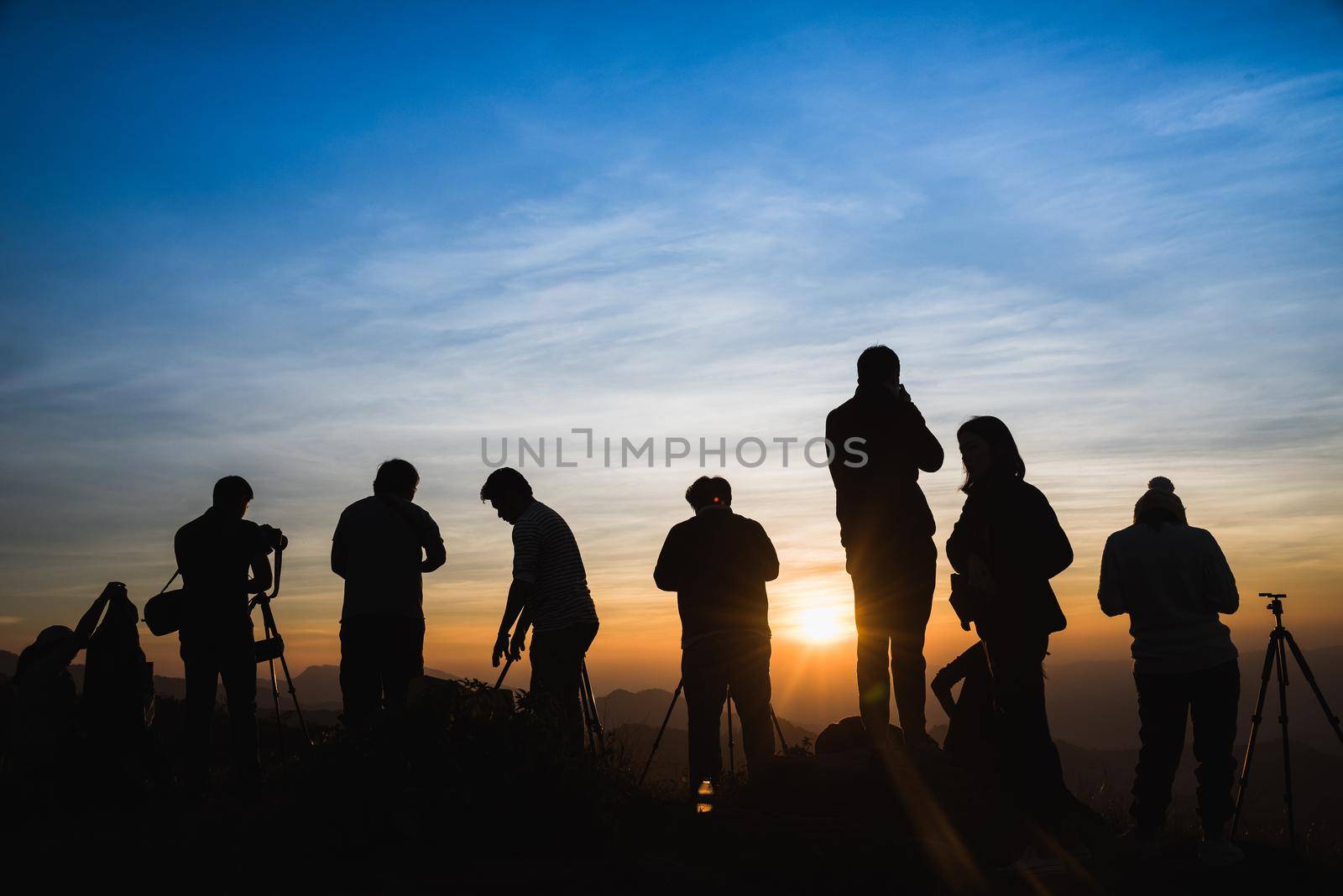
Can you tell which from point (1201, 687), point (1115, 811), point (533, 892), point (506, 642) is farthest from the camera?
point (1115, 811)

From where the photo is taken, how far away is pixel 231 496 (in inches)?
309

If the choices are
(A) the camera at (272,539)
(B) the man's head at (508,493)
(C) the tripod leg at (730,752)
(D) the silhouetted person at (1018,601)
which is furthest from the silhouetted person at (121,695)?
(D) the silhouetted person at (1018,601)

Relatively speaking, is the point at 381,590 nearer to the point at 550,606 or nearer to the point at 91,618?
the point at 550,606

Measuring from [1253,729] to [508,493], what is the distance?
19.9 ft

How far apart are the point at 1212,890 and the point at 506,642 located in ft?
15.6

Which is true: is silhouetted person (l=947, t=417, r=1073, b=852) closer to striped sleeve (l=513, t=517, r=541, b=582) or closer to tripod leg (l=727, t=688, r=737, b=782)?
tripod leg (l=727, t=688, r=737, b=782)

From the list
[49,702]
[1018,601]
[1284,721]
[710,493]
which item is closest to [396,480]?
[710,493]

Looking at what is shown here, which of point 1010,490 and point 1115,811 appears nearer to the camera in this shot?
point 1010,490

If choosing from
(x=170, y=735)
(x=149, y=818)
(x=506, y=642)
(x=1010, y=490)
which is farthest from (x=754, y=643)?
(x=170, y=735)

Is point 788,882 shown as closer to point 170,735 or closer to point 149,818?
point 149,818

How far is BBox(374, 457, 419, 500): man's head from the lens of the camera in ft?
25.1

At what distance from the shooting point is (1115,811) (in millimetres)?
8141

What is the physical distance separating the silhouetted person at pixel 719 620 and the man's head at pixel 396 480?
2057 millimetres

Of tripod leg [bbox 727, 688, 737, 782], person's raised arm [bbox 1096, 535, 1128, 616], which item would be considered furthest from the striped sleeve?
person's raised arm [bbox 1096, 535, 1128, 616]
